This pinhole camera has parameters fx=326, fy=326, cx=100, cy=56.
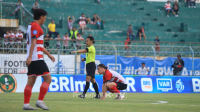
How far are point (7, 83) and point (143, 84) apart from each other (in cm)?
689

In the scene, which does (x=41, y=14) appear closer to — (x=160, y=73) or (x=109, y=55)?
(x=109, y=55)

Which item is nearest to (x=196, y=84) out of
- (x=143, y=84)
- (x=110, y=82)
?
(x=143, y=84)

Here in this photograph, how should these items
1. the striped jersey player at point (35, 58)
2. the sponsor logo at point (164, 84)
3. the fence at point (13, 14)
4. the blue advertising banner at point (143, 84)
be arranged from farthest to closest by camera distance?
the fence at point (13, 14), the sponsor logo at point (164, 84), the blue advertising banner at point (143, 84), the striped jersey player at point (35, 58)

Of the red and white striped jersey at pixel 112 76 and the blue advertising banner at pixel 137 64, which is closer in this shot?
the red and white striped jersey at pixel 112 76

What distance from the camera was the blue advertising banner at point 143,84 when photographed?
1634 cm

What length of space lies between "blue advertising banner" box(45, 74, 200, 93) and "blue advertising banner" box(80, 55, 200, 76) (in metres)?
0.62

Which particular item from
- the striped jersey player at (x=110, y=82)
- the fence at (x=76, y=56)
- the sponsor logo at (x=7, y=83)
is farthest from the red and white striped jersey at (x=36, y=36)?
the fence at (x=76, y=56)

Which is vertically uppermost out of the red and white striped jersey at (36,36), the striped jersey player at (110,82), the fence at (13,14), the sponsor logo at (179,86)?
the fence at (13,14)

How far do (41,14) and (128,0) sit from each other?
87.3ft

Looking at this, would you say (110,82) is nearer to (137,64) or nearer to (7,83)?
(7,83)

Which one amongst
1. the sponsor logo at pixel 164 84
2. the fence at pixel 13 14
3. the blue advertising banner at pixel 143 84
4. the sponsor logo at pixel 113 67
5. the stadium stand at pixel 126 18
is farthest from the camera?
the stadium stand at pixel 126 18

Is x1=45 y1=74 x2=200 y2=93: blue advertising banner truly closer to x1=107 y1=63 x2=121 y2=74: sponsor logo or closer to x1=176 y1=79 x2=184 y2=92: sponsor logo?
x1=176 y1=79 x2=184 y2=92: sponsor logo

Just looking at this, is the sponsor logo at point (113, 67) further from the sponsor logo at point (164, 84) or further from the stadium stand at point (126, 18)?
the stadium stand at point (126, 18)

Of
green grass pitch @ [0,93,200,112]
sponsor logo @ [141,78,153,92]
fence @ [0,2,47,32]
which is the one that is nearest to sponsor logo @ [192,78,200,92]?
sponsor logo @ [141,78,153,92]
